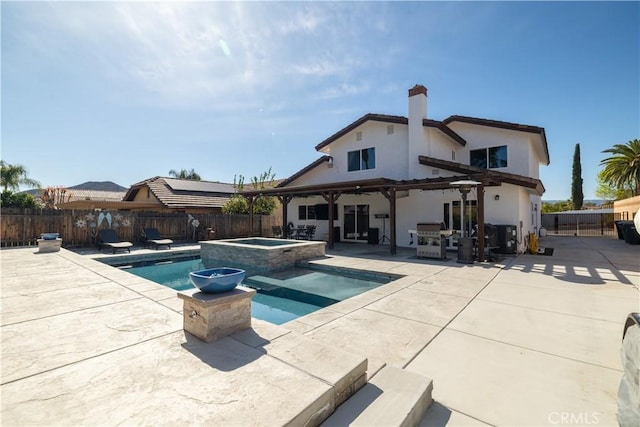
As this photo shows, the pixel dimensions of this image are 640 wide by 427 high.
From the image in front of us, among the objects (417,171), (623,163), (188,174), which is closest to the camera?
(417,171)

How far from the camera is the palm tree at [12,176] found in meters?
22.3

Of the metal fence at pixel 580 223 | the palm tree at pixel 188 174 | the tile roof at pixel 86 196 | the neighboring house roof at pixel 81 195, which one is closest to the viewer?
the metal fence at pixel 580 223

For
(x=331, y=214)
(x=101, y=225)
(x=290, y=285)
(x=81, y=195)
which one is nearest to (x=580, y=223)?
(x=331, y=214)

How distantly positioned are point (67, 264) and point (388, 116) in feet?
44.2

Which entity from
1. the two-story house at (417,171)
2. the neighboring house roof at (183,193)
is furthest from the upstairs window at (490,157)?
the neighboring house roof at (183,193)

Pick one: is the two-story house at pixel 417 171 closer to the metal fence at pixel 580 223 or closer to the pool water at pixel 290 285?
the pool water at pixel 290 285

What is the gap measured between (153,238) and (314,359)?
13736 mm

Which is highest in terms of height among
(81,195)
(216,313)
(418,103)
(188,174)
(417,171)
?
(188,174)

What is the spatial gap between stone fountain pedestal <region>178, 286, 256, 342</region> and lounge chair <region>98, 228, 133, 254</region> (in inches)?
421

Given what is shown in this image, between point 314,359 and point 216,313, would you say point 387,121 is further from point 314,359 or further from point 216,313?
point 314,359

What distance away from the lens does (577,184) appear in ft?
106

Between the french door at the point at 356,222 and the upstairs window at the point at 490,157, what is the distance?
6.06m

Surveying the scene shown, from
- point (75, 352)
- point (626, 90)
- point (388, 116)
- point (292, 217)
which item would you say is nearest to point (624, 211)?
point (626, 90)

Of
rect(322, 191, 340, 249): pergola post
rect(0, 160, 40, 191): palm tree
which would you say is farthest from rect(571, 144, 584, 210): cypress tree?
rect(0, 160, 40, 191): palm tree
